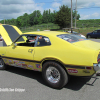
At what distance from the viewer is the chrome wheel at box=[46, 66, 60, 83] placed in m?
3.31

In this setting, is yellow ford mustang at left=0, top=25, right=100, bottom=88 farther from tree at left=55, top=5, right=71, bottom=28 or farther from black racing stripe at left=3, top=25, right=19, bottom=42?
tree at left=55, top=5, right=71, bottom=28

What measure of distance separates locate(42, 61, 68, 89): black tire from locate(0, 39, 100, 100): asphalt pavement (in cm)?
17

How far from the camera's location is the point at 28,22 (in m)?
83.2

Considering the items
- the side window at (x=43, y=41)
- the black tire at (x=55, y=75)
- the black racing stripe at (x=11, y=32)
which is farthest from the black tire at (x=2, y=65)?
the black tire at (x=55, y=75)


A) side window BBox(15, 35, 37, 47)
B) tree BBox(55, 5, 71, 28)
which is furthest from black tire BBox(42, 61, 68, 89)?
tree BBox(55, 5, 71, 28)

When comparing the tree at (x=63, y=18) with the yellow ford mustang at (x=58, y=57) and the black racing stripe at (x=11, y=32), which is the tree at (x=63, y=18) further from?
the yellow ford mustang at (x=58, y=57)

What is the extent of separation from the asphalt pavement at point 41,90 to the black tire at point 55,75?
0.56 feet

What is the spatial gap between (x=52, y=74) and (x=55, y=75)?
0.34ft

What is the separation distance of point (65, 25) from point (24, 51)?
127ft

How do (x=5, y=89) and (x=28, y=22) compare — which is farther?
(x=28, y=22)

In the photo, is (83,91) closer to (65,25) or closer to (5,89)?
(5,89)

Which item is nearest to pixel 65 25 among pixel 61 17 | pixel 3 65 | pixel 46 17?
pixel 61 17

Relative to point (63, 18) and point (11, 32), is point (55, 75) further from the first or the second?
point (63, 18)

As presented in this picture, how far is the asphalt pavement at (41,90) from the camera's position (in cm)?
295
